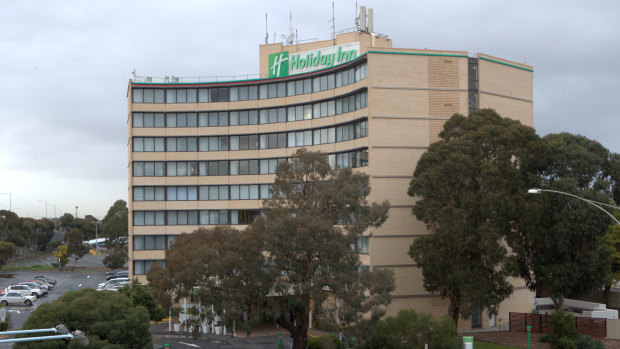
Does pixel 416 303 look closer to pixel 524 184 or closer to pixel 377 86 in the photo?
pixel 524 184

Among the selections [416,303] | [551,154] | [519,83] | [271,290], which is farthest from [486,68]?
[271,290]

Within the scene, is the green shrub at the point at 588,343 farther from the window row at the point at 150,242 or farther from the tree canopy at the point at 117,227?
the tree canopy at the point at 117,227

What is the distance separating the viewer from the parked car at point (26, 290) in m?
71.2

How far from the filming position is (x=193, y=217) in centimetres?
7044

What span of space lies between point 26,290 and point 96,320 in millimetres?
45765

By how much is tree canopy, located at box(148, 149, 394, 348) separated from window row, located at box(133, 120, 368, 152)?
22587 millimetres

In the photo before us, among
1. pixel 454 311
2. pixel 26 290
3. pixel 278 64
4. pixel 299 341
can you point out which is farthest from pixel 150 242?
pixel 454 311

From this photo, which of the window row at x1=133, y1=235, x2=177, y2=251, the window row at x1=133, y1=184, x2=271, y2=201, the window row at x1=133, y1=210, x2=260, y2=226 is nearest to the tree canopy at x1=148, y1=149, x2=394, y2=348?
the window row at x1=133, y1=184, x2=271, y2=201

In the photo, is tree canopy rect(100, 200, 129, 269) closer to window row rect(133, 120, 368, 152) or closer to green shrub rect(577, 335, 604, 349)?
window row rect(133, 120, 368, 152)

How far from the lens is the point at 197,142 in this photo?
70438 millimetres

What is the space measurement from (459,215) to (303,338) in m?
15.1

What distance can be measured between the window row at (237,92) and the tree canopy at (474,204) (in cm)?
1928

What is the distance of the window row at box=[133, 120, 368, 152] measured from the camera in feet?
205

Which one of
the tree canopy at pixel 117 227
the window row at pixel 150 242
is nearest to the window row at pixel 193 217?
the window row at pixel 150 242
